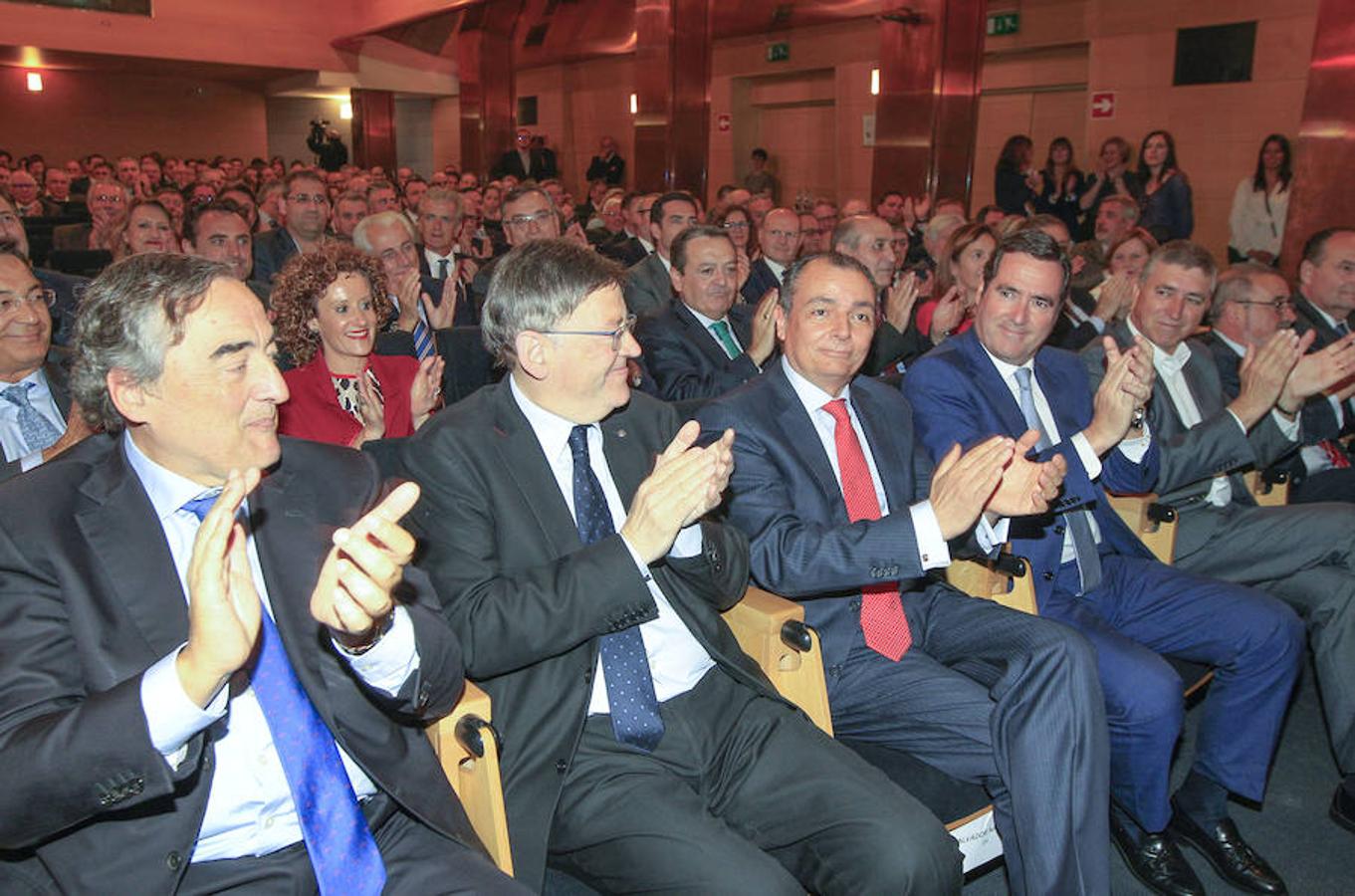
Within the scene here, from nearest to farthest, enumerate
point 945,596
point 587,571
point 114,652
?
point 114,652
point 587,571
point 945,596

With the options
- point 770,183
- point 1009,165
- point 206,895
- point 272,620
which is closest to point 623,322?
point 272,620

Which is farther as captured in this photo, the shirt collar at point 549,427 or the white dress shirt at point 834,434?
the white dress shirt at point 834,434

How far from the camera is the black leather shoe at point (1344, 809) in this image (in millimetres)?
2586

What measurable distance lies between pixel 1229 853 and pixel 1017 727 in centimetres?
83

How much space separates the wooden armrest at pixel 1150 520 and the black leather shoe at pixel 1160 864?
32.9 inches

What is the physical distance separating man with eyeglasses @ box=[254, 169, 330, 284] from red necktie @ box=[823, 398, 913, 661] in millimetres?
4352

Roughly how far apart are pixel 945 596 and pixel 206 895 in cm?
169

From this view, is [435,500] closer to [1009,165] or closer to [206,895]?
[206,895]

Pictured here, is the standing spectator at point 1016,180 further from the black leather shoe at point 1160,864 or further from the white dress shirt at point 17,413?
the white dress shirt at point 17,413

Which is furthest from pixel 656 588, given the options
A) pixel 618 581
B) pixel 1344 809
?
pixel 1344 809

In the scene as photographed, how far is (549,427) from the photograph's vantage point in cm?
196

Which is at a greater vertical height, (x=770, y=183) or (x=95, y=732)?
(x=770, y=183)

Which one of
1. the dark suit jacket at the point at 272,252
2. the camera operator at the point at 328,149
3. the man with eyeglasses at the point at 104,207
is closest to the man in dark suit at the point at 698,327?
the dark suit jacket at the point at 272,252

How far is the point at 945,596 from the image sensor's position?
7.89 ft
